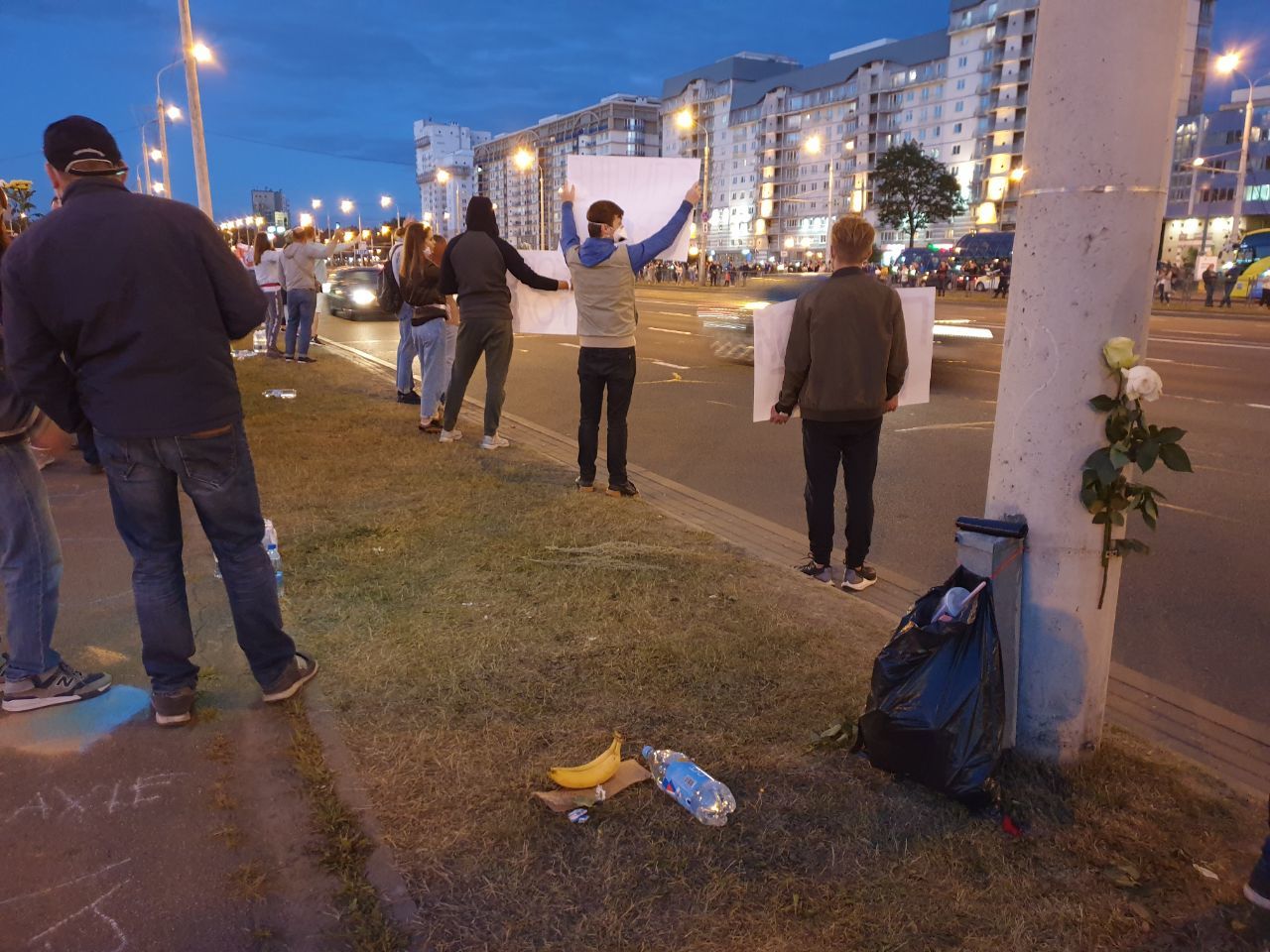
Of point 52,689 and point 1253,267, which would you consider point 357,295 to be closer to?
point 52,689

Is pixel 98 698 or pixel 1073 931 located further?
pixel 98 698

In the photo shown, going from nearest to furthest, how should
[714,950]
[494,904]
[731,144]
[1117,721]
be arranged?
[714,950] < [494,904] < [1117,721] < [731,144]

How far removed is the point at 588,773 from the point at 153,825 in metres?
1.34

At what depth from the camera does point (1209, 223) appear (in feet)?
272

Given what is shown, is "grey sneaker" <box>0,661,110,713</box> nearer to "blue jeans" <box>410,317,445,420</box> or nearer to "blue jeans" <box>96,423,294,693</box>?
"blue jeans" <box>96,423,294,693</box>

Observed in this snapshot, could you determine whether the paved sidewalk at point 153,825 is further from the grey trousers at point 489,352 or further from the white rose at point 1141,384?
the grey trousers at point 489,352

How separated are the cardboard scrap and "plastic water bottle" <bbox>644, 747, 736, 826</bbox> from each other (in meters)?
0.06

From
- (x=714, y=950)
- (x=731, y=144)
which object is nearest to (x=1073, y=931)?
(x=714, y=950)

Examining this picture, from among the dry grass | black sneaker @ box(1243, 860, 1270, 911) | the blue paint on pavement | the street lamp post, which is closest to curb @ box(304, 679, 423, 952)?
the dry grass

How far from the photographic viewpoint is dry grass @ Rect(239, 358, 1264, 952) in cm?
245

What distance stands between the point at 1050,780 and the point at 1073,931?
27.2 inches

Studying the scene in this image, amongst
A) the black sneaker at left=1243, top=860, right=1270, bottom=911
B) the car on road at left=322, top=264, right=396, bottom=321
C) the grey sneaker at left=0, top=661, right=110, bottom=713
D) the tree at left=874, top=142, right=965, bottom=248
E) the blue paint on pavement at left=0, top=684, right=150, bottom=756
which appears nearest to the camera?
the black sneaker at left=1243, top=860, right=1270, bottom=911

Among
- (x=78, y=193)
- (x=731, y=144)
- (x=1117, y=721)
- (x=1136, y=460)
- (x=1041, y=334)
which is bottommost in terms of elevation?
(x=1117, y=721)

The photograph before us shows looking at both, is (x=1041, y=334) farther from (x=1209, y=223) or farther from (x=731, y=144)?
(x=731, y=144)
